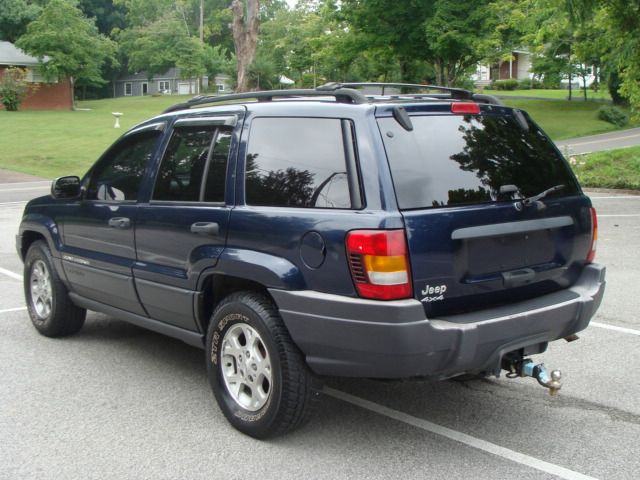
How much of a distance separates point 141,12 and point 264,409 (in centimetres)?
8457

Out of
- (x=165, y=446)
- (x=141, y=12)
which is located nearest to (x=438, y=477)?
(x=165, y=446)

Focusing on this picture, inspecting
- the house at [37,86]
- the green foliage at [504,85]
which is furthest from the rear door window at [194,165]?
the green foliage at [504,85]

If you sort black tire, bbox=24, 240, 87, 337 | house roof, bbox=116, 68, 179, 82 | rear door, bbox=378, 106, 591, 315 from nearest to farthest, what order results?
1. rear door, bbox=378, 106, 591, 315
2. black tire, bbox=24, 240, 87, 337
3. house roof, bbox=116, 68, 179, 82

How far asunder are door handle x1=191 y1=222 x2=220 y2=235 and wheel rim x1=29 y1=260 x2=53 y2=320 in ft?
7.19

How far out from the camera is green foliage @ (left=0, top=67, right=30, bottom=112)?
52.2 metres

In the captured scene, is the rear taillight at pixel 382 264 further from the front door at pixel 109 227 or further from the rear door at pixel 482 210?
the front door at pixel 109 227

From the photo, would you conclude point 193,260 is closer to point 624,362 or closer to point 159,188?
point 159,188

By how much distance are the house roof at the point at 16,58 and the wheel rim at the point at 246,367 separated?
5694 centimetres

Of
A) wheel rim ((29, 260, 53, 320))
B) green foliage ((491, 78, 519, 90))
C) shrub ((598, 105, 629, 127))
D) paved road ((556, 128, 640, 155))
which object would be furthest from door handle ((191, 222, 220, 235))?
green foliage ((491, 78, 519, 90))

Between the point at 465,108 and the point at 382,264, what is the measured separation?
1.15 meters

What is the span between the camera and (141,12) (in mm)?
82625

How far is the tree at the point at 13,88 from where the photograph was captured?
171ft

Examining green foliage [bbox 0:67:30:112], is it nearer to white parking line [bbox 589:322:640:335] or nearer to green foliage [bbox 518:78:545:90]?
green foliage [bbox 518:78:545:90]

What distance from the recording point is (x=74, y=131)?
38656mm
